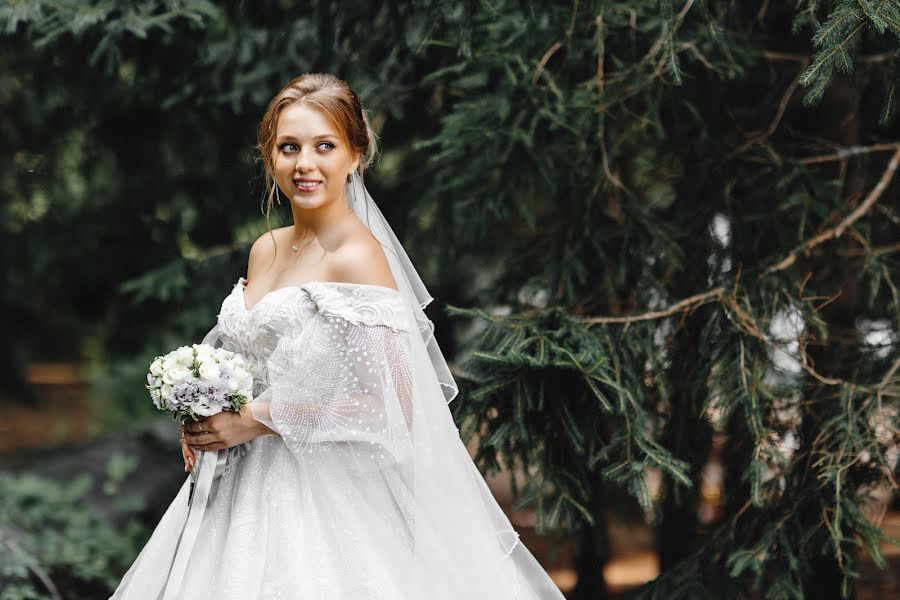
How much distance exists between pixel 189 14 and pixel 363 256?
2.17m

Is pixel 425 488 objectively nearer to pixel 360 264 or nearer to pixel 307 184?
pixel 360 264

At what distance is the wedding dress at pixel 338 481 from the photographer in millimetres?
2645

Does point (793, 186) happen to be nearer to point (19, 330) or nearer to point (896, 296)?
point (896, 296)

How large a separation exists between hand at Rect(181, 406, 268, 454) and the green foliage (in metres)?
2.42

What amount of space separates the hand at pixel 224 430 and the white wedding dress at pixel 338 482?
4 centimetres

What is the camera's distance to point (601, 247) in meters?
4.28

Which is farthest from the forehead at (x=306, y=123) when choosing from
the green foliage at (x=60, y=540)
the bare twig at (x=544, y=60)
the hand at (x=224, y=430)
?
the green foliage at (x=60, y=540)

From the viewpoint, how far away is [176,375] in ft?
8.51

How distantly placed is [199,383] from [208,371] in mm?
41

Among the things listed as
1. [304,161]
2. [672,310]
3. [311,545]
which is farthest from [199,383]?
[672,310]

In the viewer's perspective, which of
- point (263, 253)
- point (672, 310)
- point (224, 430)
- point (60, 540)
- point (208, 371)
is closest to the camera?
point (208, 371)

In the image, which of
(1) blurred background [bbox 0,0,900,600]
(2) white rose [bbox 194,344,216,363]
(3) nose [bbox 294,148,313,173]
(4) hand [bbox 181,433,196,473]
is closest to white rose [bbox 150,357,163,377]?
(2) white rose [bbox 194,344,216,363]

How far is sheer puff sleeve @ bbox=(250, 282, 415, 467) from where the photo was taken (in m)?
2.64

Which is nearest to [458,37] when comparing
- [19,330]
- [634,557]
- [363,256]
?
[363,256]
